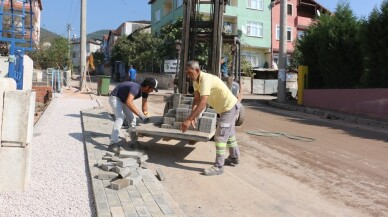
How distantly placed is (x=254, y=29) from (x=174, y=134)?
35543 mm

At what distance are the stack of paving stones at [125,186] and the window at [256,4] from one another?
117 feet

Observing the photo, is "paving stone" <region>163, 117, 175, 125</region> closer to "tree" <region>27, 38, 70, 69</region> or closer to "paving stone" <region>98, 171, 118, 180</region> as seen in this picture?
"paving stone" <region>98, 171, 118, 180</region>

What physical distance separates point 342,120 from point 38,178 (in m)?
13.4

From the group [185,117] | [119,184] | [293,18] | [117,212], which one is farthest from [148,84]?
[293,18]

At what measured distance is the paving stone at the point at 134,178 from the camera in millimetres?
5254

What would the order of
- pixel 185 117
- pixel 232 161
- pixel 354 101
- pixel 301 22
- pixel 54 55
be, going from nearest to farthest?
pixel 232 161
pixel 185 117
pixel 354 101
pixel 54 55
pixel 301 22

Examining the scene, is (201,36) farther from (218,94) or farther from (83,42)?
(83,42)

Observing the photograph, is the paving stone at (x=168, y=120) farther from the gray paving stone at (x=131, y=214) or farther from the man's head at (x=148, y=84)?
the gray paving stone at (x=131, y=214)

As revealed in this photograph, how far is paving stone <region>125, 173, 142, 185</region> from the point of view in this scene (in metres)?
5.25

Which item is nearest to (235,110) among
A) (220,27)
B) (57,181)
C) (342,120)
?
(57,181)

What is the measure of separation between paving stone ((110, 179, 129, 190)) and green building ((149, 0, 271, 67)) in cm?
3470

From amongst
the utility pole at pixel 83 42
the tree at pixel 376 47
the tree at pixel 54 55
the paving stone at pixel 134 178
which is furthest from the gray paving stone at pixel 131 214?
the tree at pixel 54 55

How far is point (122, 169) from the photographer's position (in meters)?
5.56

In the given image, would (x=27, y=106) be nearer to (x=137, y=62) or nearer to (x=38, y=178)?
(x=38, y=178)
